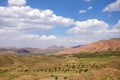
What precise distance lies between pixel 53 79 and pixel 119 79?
29.6m

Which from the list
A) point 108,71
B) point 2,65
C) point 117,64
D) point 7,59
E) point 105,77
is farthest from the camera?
point 7,59

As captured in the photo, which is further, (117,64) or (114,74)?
(117,64)

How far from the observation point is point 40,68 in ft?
456

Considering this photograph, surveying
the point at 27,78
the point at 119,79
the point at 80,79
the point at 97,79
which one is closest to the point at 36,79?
the point at 27,78

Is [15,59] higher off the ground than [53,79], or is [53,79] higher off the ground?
[15,59]

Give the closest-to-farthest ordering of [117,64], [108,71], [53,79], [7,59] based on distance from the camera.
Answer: [108,71] < [53,79] < [117,64] < [7,59]

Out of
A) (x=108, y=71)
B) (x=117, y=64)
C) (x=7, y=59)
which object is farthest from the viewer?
(x=7, y=59)

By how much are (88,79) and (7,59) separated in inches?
5568

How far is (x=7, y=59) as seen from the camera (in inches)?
7702

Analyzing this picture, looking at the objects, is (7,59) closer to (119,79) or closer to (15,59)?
(15,59)

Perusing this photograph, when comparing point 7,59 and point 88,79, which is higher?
point 7,59

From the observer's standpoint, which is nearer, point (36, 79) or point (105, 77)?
point (105, 77)

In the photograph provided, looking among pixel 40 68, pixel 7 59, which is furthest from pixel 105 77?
pixel 7 59

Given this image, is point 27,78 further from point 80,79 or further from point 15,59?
point 15,59
